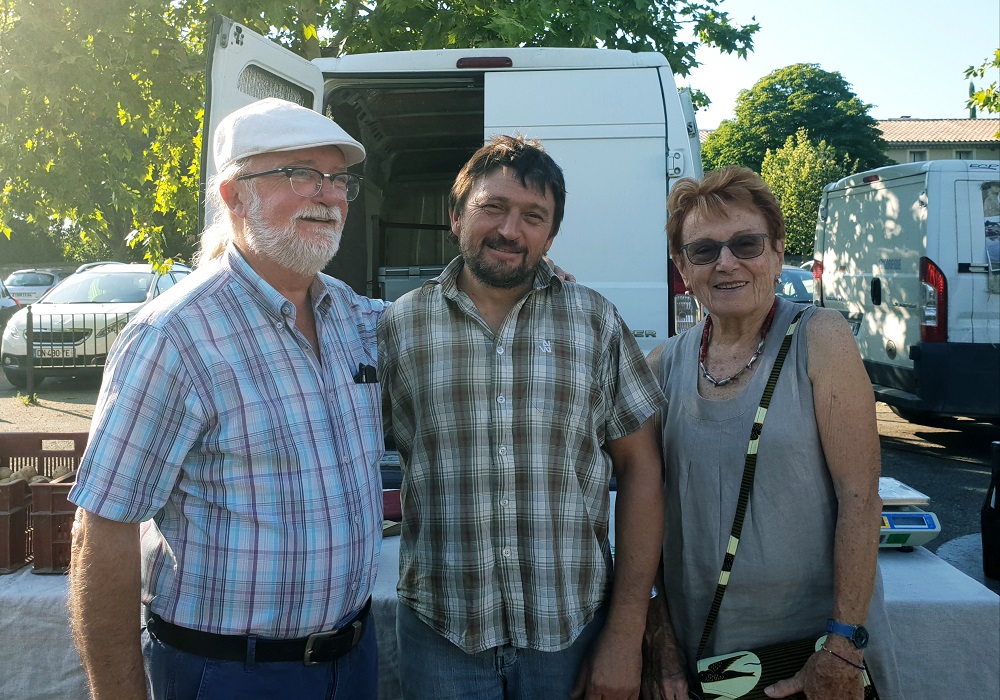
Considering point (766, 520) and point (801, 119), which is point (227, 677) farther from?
point (801, 119)

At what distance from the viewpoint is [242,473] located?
5.26 feet

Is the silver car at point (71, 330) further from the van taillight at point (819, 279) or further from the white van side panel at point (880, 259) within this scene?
the white van side panel at point (880, 259)

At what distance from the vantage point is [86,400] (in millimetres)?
10781

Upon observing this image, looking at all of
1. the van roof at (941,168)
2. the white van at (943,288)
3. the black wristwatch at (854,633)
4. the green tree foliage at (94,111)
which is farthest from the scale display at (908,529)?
the green tree foliage at (94,111)

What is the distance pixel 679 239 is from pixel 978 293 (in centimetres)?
615

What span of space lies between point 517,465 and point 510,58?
2.99 metres

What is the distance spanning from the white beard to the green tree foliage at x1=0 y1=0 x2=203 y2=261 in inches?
189

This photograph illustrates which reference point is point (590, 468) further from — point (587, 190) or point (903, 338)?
point (903, 338)

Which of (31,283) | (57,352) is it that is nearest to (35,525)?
(57,352)

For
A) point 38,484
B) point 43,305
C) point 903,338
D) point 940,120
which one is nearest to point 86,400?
point 43,305

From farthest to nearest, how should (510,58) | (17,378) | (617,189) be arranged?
(17,378), (510,58), (617,189)

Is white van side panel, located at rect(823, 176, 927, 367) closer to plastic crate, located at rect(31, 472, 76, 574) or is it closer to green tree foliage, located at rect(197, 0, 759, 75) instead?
green tree foliage, located at rect(197, 0, 759, 75)

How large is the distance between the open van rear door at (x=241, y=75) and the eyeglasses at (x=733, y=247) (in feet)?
6.77

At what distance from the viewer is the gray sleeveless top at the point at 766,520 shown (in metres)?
1.83
